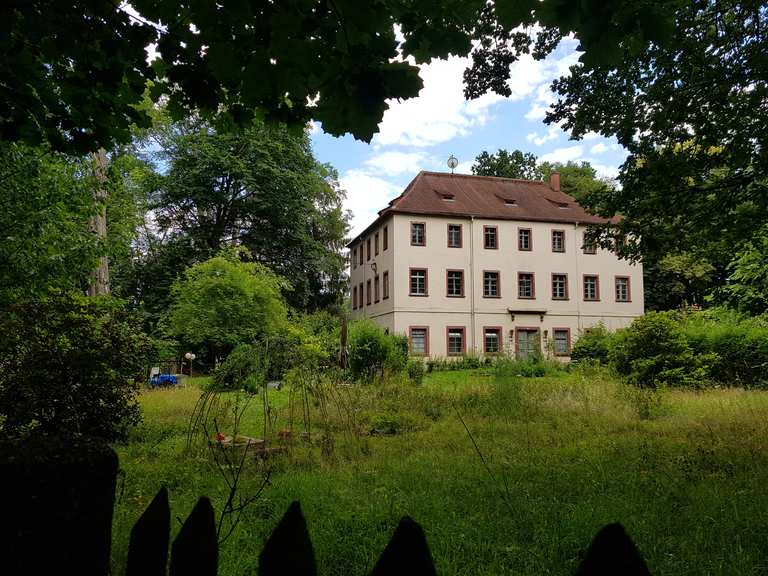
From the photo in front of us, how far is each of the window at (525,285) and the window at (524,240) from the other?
159 centimetres

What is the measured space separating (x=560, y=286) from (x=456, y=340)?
788cm

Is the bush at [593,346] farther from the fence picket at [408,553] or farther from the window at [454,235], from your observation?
the fence picket at [408,553]

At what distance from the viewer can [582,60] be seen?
2293 mm

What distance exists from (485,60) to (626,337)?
11.5 m

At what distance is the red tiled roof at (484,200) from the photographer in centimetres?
3262

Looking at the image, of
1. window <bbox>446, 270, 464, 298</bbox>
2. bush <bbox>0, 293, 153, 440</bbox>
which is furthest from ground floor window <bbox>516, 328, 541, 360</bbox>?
bush <bbox>0, 293, 153, 440</bbox>

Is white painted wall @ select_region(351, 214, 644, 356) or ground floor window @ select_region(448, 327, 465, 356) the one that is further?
ground floor window @ select_region(448, 327, 465, 356)

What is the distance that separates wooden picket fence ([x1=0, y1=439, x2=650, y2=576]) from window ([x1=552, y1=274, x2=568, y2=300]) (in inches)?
1334

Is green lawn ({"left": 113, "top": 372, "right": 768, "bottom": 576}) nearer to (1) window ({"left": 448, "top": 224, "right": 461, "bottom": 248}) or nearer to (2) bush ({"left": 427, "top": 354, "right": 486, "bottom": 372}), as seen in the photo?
(2) bush ({"left": 427, "top": 354, "right": 486, "bottom": 372})

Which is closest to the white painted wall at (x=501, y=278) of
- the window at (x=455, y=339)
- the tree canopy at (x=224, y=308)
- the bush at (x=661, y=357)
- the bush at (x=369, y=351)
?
the window at (x=455, y=339)

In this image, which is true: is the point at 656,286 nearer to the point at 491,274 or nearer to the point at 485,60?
the point at 491,274

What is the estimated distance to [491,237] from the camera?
33.2 metres

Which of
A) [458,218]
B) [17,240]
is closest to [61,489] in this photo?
[17,240]

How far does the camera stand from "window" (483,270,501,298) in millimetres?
32531
